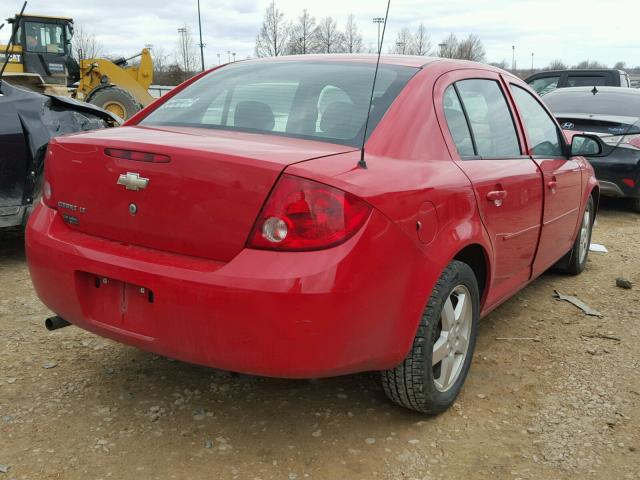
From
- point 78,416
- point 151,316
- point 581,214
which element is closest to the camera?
point 151,316

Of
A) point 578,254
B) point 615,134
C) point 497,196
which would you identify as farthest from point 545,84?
point 497,196

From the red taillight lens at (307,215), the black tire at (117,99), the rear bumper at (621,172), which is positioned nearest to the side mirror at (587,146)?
the red taillight lens at (307,215)

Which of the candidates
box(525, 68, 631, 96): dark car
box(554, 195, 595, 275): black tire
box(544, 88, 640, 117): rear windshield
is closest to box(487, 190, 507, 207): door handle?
box(554, 195, 595, 275): black tire

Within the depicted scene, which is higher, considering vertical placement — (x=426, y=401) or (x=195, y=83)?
(x=195, y=83)

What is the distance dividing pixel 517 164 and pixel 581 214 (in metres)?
1.51

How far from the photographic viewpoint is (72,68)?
16.2 m

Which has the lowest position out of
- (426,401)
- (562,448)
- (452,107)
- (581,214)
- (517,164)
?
(562,448)

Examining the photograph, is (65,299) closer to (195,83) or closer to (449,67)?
(195,83)

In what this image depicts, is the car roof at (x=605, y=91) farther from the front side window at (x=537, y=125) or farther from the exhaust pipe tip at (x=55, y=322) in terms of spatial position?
the exhaust pipe tip at (x=55, y=322)

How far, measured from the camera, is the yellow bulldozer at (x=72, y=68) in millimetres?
13797

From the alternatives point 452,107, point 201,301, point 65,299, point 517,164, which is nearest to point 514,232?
point 517,164

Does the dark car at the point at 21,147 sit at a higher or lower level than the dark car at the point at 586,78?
lower

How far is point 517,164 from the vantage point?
324 cm

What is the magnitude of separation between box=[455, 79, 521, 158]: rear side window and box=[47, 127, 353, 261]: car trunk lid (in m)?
0.95
